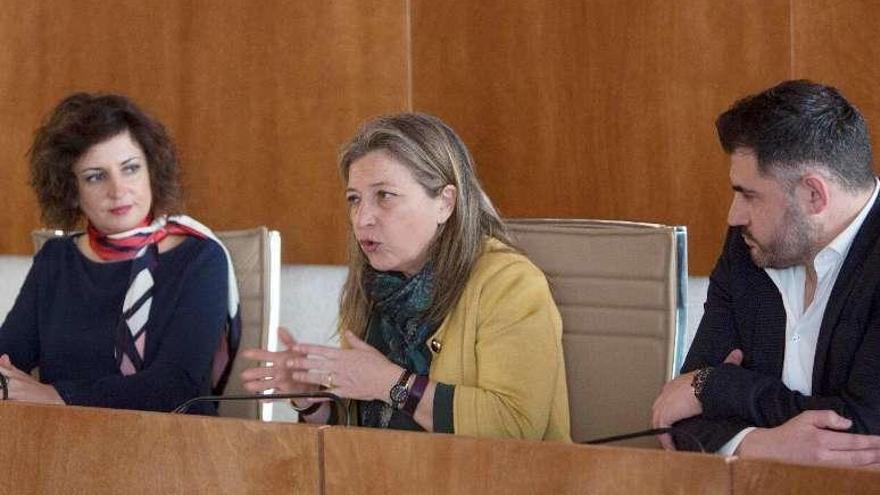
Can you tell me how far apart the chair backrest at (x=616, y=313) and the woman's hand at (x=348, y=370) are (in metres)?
0.37

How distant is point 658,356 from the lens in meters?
2.67

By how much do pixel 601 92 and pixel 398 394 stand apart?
1.30 metres

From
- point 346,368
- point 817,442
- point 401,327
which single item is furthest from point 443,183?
point 817,442

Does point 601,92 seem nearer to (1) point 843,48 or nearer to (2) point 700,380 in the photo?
(1) point 843,48

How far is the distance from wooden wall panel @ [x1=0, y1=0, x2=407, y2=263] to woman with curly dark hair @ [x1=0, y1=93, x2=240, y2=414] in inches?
28.7

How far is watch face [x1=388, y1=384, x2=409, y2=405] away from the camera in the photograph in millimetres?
2576

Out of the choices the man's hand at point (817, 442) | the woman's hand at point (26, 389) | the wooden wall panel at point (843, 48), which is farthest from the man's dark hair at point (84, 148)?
the man's hand at point (817, 442)

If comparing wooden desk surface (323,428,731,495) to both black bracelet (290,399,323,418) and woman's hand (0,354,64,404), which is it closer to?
black bracelet (290,399,323,418)

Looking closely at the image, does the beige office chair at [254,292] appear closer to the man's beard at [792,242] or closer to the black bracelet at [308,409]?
the black bracelet at [308,409]

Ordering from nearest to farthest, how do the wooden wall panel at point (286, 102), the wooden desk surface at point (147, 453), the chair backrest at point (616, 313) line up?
the wooden desk surface at point (147, 453) < the chair backrest at point (616, 313) < the wooden wall panel at point (286, 102)

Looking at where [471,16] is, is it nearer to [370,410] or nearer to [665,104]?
[665,104]

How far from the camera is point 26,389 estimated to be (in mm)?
2963

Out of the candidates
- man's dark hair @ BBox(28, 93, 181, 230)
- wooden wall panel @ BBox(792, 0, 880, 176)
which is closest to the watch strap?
man's dark hair @ BBox(28, 93, 181, 230)

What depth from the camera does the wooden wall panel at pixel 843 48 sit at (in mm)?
3184
